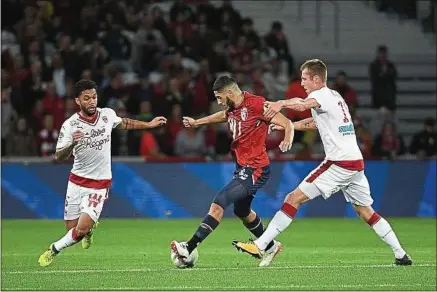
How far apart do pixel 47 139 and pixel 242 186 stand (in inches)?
397

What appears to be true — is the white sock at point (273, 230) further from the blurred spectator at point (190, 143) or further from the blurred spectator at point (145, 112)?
the blurred spectator at point (145, 112)

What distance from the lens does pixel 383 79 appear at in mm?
27234

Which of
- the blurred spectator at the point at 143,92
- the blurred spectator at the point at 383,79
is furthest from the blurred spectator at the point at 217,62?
the blurred spectator at the point at 383,79

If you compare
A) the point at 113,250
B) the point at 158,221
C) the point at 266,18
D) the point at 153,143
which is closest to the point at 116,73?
the point at 153,143

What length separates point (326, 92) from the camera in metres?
13.6

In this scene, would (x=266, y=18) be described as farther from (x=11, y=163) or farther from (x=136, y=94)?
(x=11, y=163)

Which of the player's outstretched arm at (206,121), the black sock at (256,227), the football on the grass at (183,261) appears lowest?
the football on the grass at (183,261)

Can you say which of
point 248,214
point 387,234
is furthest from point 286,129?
point 387,234

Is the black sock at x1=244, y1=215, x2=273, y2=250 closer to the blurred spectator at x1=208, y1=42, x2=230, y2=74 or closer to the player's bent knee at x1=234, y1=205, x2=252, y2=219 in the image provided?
the player's bent knee at x1=234, y1=205, x2=252, y2=219

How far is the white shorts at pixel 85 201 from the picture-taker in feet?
46.4

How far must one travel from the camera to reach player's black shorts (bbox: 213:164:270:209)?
13758mm

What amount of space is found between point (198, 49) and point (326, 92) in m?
13.8

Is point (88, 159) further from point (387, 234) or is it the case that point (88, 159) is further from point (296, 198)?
point (387, 234)

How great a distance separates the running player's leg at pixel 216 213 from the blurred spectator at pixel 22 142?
9982 millimetres
